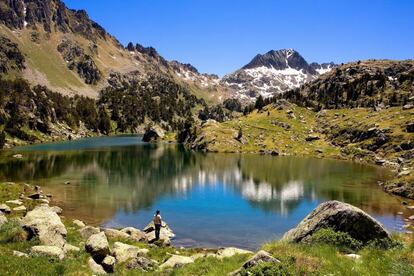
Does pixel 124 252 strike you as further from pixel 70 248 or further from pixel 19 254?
pixel 19 254

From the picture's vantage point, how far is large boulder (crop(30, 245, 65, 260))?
24.3m

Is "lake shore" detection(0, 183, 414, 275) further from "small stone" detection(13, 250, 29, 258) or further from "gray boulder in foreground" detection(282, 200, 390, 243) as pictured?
"gray boulder in foreground" detection(282, 200, 390, 243)

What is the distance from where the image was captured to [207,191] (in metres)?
93.2

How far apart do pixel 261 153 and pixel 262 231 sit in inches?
4667

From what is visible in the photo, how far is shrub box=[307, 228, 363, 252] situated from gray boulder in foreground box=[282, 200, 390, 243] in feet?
1.85

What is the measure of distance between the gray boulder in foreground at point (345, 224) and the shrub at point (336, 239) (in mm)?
564

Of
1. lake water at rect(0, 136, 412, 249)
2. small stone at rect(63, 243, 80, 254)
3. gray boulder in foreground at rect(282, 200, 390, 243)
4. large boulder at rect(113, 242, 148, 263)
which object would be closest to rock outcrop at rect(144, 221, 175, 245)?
lake water at rect(0, 136, 412, 249)

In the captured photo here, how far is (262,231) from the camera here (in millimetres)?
59375

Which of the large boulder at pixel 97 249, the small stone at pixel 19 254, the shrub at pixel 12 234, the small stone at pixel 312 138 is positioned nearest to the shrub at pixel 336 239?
the large boulder at pixel 97 249

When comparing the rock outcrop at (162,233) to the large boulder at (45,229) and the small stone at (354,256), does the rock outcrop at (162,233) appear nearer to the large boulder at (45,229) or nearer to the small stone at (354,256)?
the large boulder at (45,229)

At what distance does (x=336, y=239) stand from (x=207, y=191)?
231ft

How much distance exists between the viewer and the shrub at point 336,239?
76.1 feet

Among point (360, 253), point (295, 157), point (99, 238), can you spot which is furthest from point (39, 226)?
point (295, 157)

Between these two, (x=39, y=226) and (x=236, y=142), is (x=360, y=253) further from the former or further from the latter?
(x=236, y=142)
